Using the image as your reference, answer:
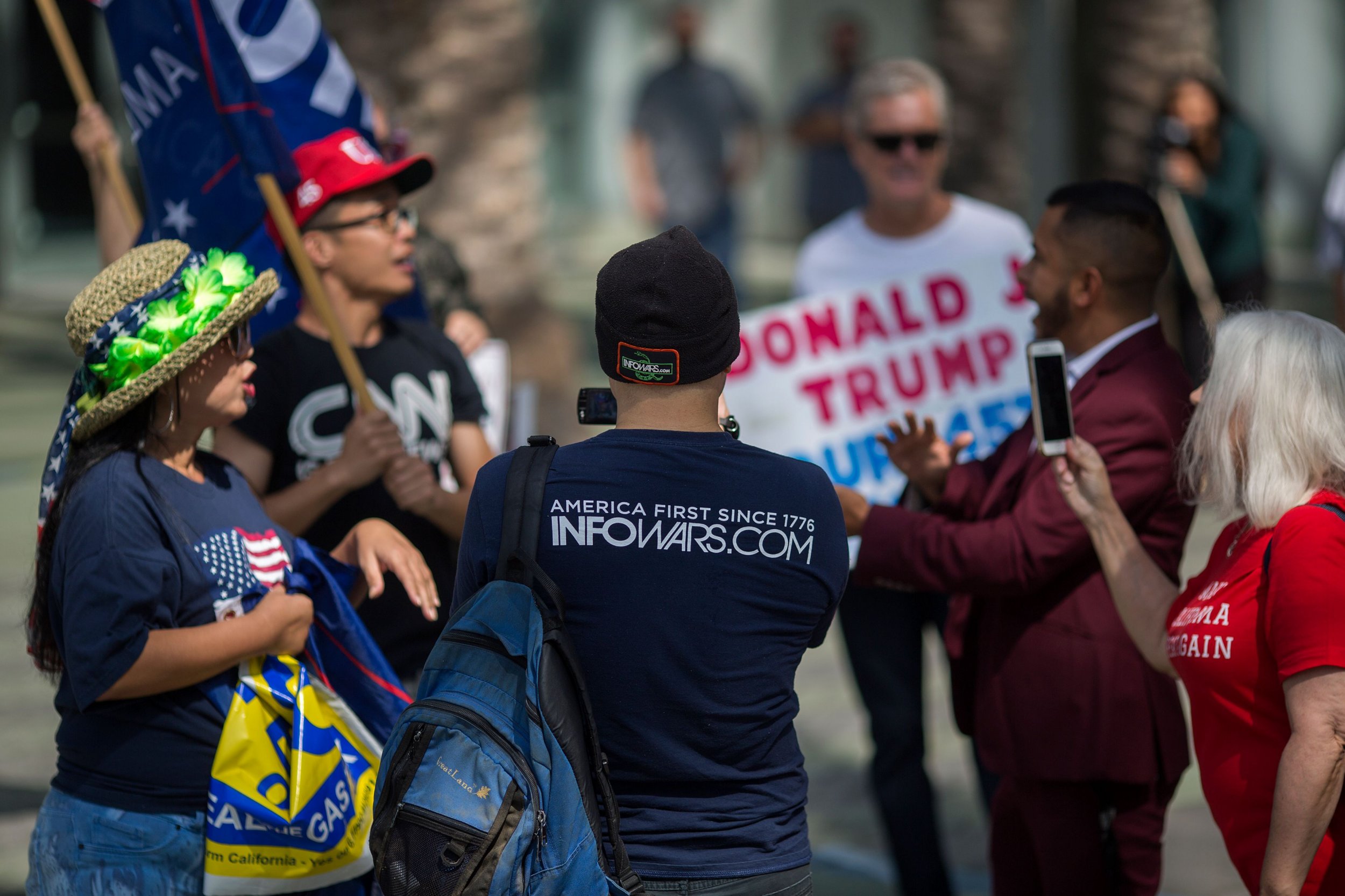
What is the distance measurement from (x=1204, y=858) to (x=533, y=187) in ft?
22.5

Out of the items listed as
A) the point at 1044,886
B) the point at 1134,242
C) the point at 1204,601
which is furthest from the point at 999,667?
the point at 1134,242

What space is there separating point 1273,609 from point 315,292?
2131 millimetres

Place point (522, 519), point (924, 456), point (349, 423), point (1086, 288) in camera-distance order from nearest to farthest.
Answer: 1. point (522, 519)
2. point (1086, 288)
3. point (349, 423)
4. point (924, 456)

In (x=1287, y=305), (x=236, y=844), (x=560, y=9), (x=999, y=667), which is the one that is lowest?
(x=1287, y=305)

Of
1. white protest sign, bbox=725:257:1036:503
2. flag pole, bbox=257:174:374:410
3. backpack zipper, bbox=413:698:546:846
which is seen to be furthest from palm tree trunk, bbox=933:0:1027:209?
backpack zipper, bbox=413:698:546:846

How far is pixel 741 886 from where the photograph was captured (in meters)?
2.37

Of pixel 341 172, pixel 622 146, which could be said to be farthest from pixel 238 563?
pixel 622 146

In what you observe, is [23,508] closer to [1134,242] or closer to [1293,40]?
[1134,242]

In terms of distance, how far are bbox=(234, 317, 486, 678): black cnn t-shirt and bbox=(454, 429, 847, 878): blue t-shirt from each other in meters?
1.29

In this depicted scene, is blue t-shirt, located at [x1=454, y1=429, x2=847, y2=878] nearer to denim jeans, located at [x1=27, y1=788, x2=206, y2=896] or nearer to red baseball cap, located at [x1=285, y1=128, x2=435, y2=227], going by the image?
denim jeans, located at [x1=27, y1=788, x2=206, y2=896]

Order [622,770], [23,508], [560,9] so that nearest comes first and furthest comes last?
[622,770] < [23,508] < [560,9]

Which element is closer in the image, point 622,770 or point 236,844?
point 622,770

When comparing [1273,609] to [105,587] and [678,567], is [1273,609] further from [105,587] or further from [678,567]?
[105,587]

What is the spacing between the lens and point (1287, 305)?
48.6 ft
